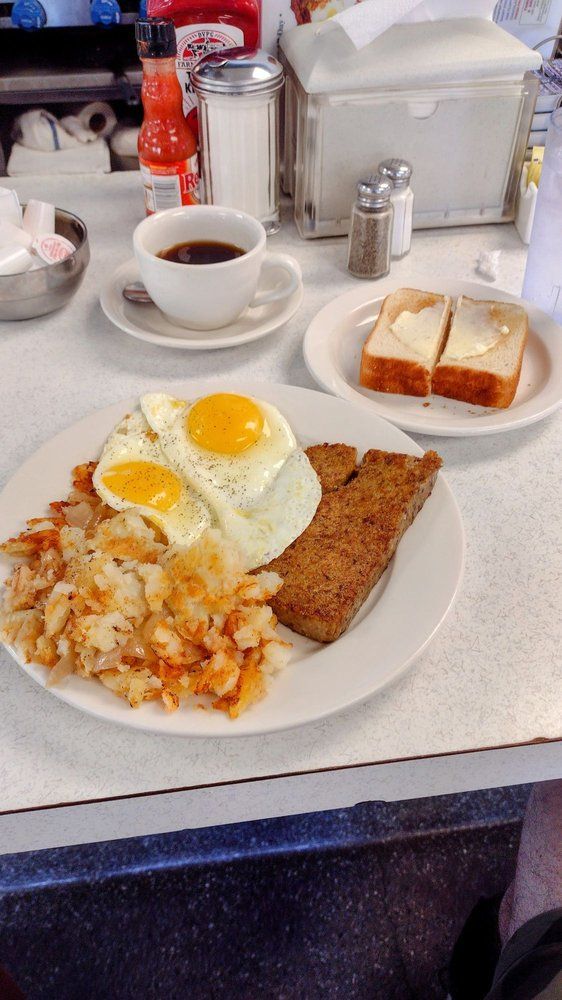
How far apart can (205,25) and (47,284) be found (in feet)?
2.54

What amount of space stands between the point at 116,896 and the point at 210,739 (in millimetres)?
994

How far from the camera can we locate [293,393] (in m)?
1.33

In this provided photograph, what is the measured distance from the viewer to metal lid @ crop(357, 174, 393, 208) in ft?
5.45

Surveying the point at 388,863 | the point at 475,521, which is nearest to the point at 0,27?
A: the point at 475,521

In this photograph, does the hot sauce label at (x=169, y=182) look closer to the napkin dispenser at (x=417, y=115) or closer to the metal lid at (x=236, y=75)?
the metal lid at (x=236, y=75)

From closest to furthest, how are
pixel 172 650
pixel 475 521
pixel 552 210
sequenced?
pixel 172 650, pixel 475 521, pixel 552 210

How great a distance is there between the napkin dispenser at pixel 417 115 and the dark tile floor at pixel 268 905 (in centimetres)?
146

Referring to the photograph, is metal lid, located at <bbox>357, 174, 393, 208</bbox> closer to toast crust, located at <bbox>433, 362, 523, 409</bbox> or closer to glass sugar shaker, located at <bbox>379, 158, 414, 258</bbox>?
glass sugar shaker, located at <bbox>379, 158, 414, 258</bbox>

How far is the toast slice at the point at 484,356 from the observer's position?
4.69ft

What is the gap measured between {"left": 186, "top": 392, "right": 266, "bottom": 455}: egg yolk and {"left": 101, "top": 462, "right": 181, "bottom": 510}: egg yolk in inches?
3.4

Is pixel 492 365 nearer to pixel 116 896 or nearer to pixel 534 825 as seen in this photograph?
pixel 534 825

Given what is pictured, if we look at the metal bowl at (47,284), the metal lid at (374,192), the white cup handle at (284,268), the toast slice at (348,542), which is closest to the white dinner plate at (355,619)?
the toast slice at (348,542)

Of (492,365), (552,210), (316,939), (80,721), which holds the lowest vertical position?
(316,939)

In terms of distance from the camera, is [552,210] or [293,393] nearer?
[293,393]
